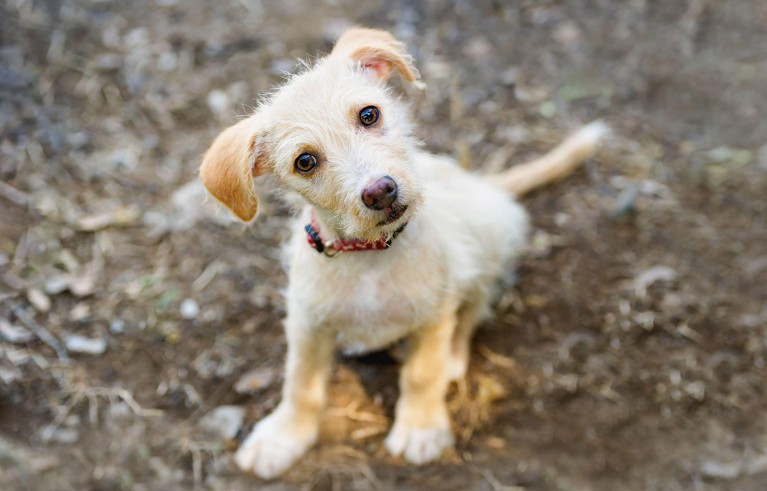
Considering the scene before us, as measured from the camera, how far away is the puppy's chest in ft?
11.2

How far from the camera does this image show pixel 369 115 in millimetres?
3080

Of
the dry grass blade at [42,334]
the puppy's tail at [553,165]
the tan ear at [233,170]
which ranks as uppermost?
the tan ear at [233,170]

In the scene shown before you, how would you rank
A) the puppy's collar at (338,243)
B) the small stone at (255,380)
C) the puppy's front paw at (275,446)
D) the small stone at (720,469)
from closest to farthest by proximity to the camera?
the puppy's collar at (338,243) → the small stone at (720,469) → the puppy's front paw at (275,446) → the small stone at (255,380)

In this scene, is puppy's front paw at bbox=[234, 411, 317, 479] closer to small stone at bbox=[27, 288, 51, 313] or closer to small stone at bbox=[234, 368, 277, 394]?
small stone at bbox=[234, 368, 277, 394]

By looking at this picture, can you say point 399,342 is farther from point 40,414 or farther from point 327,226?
point 40,414

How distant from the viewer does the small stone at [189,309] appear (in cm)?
453

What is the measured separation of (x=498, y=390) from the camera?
425 cm

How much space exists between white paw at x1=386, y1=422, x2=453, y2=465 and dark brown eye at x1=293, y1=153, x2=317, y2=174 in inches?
66.8

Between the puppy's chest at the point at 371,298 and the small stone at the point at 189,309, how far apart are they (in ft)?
4.17

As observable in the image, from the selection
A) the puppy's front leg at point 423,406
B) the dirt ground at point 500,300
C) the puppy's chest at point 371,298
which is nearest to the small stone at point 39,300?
the dirt ground at point 500,300

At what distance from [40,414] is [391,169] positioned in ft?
8.44

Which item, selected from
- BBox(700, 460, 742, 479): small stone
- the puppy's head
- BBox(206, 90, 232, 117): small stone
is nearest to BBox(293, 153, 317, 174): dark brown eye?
the puppy's head

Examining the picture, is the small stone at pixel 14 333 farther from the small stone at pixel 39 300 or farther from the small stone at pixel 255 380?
the small stone at pixel 255 380

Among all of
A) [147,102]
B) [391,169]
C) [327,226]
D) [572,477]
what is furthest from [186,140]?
[572,477]
